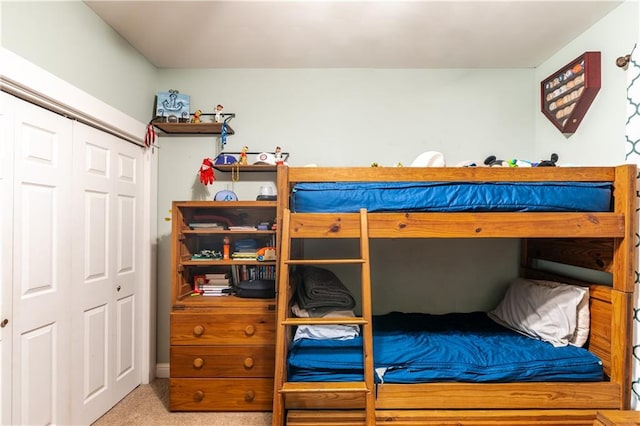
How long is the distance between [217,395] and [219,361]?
9.3 inches

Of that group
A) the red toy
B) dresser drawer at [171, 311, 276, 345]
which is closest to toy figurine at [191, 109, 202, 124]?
the red toy

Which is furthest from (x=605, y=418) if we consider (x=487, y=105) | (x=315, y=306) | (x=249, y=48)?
(x=249, y=48)

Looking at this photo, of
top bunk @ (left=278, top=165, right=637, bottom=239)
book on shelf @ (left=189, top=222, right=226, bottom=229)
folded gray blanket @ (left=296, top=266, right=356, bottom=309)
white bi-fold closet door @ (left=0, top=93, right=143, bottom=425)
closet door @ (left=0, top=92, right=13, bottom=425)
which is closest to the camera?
closet door @ (left=0, top=92, right=13, bottom=425)

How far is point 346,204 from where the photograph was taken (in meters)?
1.83

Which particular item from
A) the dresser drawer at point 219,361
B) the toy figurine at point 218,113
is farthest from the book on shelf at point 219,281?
the toy figurine at point 218,113

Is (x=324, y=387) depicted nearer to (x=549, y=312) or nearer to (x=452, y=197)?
(x=452, y=197)

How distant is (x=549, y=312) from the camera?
2.17 metres

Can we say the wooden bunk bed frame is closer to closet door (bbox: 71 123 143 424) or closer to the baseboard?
closet door (bbox: 71 123 143 424)

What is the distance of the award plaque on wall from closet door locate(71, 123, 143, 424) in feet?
10.8

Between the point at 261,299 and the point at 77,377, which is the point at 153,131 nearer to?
the point at 261,299

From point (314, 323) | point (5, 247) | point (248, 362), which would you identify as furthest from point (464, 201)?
point (5, 247)

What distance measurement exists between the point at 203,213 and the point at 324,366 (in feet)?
5.10

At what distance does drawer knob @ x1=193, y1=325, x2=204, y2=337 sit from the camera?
2296mm

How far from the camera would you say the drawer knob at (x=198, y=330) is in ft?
7.53
